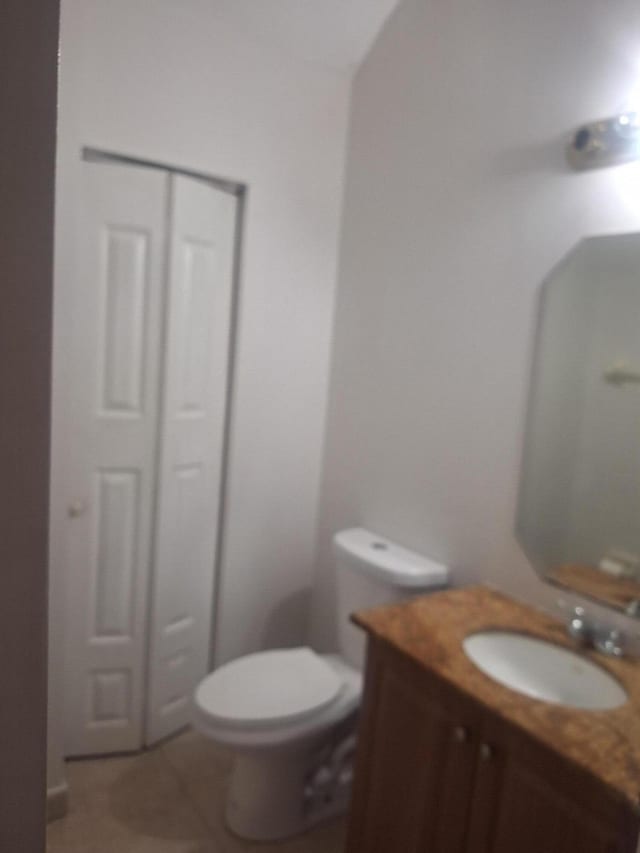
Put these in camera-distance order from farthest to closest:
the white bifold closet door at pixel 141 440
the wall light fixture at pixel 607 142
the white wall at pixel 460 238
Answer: the white bifold closet door at pixel 141 440 < the white wall at pixel 460 238 < the wall light fixture at pixel 607 142

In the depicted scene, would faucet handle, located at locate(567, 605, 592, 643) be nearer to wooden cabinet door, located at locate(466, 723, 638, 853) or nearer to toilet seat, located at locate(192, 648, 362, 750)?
wooden cabinet door, located at locate(466, 723, 638, 853)

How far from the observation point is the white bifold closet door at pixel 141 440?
6.50 feet

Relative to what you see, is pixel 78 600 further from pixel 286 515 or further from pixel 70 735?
pixel 286 515

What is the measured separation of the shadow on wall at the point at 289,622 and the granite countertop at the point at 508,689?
94 centimetres

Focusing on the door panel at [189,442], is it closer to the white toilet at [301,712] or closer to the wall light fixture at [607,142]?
the white toilet at [301,712]

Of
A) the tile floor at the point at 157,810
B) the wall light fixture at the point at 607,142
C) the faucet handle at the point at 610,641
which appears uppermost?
the wall light fixture at the point at 607,142

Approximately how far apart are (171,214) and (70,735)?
1.70 m

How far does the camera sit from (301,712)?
1794 millimetres

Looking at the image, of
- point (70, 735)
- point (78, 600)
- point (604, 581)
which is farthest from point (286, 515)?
point (604, 581)

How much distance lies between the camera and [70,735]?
215cm

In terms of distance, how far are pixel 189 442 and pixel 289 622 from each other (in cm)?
89

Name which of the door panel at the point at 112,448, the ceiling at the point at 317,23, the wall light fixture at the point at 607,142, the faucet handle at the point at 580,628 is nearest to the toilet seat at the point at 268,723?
the door panel at the point at 112,448

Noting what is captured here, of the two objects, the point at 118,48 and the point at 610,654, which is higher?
the point at 118,48

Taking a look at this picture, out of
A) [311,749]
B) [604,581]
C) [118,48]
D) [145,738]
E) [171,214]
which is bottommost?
[145,738]
